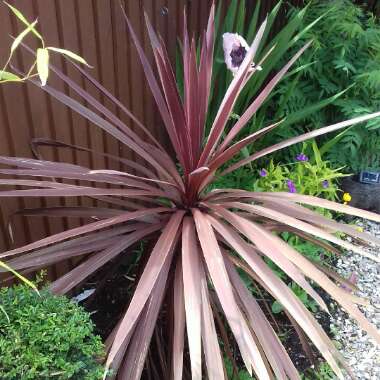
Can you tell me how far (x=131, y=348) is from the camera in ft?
4.26

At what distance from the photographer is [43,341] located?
1.05 metres

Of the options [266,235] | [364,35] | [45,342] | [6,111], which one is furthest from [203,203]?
[364,35]

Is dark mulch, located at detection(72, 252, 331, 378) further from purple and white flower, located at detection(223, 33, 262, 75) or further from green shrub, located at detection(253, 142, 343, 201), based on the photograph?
purple and white flower, located at detection(223, 33, 262, 75)

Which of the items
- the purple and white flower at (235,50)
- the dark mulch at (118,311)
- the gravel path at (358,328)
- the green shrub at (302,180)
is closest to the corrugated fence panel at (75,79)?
the dark mulch at (118,311)

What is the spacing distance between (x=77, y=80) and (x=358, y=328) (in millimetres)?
1861

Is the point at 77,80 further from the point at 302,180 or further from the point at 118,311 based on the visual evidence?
the point at 302,180

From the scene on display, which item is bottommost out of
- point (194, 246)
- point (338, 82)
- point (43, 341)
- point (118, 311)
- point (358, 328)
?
point (358, 328)

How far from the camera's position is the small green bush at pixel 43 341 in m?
1.01

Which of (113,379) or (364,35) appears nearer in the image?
(113,379)

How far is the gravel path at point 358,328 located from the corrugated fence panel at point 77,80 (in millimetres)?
1422

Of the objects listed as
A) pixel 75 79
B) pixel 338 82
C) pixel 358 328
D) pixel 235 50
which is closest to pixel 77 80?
pixel 75 79

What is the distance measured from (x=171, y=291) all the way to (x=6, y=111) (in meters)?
0.96

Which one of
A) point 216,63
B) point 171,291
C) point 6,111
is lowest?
point 171,291

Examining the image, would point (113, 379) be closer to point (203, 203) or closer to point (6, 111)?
Result: point (203, 203)
